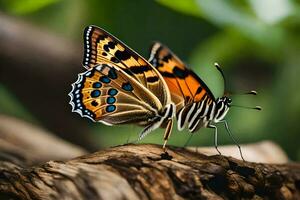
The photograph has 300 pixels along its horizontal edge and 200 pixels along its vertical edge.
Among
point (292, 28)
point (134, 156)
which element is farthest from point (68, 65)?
point (134, 156)

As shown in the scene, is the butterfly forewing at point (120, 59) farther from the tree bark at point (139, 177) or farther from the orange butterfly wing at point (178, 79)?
the tree bark at point (139, 177)

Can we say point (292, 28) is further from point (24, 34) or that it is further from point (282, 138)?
point (24, 34)

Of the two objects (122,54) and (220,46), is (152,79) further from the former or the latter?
(220,46)

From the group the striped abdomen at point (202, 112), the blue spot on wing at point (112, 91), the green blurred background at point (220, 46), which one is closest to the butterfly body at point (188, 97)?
the striped abdomen at point (202, 112)

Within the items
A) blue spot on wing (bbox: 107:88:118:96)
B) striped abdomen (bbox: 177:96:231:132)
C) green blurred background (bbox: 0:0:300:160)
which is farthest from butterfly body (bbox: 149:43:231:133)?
green blurred background (bbox: 0:0:300:160)

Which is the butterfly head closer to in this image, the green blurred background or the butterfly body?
the butterfly body

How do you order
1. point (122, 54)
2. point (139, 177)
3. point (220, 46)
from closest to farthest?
point (139, 177) < point (122, 54) < point (220, 46)

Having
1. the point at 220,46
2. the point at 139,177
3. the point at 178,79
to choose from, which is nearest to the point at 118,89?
the point at 178,79
